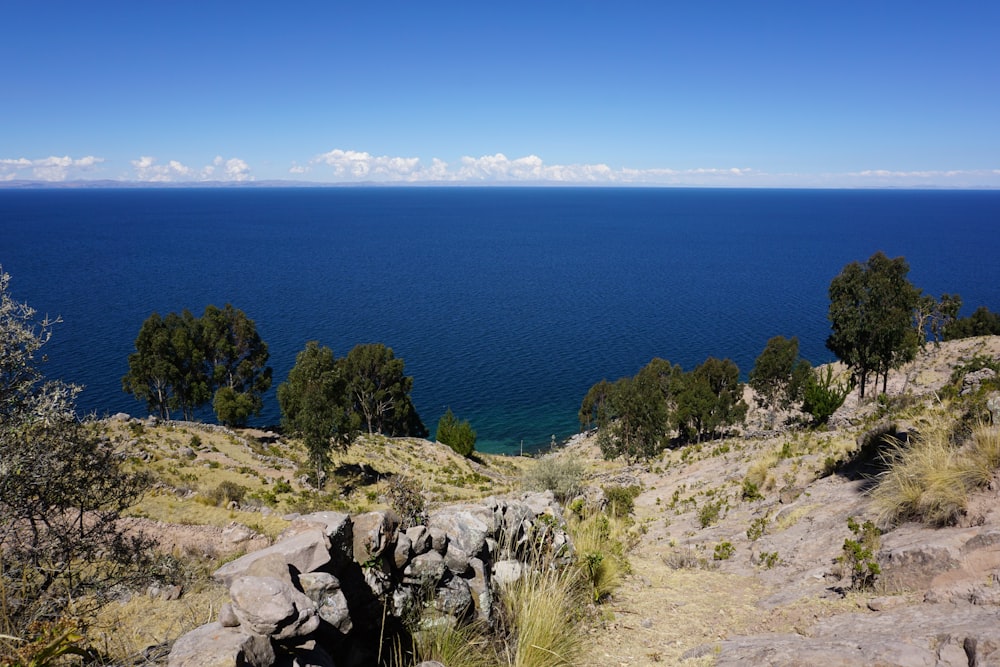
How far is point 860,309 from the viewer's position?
1629 inches

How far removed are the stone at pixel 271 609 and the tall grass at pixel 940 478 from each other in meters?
9.08

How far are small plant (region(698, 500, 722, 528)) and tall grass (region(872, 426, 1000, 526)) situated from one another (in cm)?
689

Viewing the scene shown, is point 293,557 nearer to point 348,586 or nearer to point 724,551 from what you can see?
point 348,586

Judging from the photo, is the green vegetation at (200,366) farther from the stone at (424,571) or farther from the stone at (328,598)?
the stone at (328,598)

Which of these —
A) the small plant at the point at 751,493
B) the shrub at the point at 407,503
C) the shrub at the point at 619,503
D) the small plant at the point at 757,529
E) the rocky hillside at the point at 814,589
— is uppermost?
the shrub at the point at 407,503

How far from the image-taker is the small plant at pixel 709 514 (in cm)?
1622

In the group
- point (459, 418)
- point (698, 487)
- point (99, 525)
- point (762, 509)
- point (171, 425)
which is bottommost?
point (459, 418)

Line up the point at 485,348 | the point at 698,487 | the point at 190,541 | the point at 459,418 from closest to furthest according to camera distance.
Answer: the point at 190,541 < the point at 698,487 < the point at 459,418 < the point at 485,348

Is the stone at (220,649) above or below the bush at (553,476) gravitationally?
above

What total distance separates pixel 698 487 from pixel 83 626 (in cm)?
2095

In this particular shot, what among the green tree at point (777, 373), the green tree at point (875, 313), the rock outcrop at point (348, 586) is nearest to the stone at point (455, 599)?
the rock outcrop at point (348, 586)

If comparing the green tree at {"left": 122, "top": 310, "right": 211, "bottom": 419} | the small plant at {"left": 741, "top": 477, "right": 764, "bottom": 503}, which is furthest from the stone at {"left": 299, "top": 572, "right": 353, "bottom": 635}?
the green tree at {"left": 122, "top": 310, "right": 211, "bottom": 419}

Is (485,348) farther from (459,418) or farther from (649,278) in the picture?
(649,278)

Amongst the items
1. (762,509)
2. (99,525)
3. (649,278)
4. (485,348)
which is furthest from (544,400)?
(649,278)
